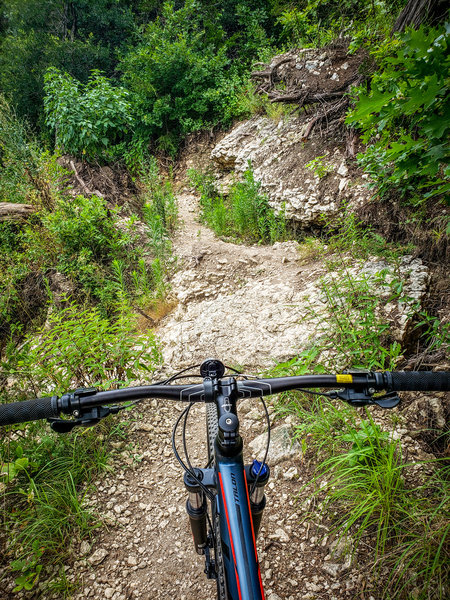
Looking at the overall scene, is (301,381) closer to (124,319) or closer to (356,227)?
(124,319)

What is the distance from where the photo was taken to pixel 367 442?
218 cm

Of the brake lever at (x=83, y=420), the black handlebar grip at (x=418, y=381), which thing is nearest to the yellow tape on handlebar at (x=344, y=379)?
the black handlebar grip at (x=418, y=381)

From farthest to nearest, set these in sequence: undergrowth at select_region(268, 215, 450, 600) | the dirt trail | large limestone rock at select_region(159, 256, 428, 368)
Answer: large limestone rock at select_region(159, 256, 428, 368)
the dirt trail
undergrowth at select_region(268, 215, 450, 600)

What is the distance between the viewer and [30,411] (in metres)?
1.20

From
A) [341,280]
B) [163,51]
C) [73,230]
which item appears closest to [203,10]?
[163,51]

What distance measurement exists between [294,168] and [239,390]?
18.9 feet

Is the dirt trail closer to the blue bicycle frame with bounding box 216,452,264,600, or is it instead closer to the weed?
the blue bicycle frame with bounding box 216,452,264,600

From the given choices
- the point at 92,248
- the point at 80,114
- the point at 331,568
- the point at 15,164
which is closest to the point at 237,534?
the point at 331,568

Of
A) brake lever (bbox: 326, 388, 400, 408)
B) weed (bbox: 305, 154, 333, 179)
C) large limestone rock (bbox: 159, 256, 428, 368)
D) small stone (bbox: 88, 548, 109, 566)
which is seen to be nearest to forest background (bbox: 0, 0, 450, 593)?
small stone (bbox: 88, 548, 109, 566)

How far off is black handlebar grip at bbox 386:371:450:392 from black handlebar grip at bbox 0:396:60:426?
1424 mm

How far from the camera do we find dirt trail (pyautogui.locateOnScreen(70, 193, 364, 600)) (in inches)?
76.9

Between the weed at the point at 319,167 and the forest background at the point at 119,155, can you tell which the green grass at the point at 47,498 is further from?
the weed at the point at 319,167

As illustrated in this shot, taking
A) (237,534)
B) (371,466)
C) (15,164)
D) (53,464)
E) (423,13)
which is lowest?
(371,466)

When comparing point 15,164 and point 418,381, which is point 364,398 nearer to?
point 418,381
